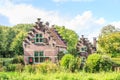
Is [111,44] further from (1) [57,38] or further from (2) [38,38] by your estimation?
(2) [38,38]

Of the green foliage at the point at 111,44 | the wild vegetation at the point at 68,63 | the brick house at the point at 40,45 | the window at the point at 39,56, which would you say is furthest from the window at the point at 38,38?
the green foliage at the point at 111,44

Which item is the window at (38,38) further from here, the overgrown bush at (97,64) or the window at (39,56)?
the overgrown bush at (97,64)

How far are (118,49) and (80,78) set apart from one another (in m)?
34.9

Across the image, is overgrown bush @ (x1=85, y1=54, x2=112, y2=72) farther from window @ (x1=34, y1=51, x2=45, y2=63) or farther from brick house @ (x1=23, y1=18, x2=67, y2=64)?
window @ (x1=34, y1=51, x2=45, y2=63)

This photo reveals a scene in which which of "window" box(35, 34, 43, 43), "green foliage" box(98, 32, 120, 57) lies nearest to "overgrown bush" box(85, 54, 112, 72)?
"window" box(35, 34, 43, 43)

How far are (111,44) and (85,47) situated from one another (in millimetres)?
3998

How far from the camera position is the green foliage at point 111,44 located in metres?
50.7

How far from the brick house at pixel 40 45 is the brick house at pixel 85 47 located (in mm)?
5851

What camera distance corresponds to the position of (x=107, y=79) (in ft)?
54.1

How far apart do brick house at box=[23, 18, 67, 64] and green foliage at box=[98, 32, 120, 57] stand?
7671 mm

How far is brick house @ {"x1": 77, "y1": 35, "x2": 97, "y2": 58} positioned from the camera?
171 ft

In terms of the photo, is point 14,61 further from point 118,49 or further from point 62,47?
point 118,49

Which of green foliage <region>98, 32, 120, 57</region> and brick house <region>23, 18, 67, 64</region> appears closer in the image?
brick house <region>23, 18, 67, 64</region>

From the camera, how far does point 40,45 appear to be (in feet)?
154
